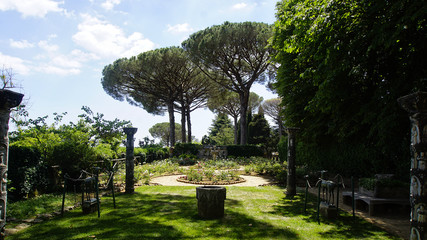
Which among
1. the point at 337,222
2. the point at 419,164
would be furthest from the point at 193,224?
the point at 419,164

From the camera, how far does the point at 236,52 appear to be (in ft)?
74.6

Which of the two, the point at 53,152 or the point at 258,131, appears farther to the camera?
the point at 258,131

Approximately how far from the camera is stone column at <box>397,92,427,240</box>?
3021 millimetres

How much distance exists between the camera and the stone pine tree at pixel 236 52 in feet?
70.3

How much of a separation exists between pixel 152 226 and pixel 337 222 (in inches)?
146

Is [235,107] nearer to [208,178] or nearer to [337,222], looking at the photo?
[208,178]

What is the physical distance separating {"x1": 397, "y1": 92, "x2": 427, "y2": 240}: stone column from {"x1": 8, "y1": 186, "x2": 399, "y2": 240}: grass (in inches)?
65.1

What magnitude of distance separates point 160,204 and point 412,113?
5.81 meters

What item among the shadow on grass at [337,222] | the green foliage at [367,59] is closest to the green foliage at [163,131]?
the green foliage at [367,59]

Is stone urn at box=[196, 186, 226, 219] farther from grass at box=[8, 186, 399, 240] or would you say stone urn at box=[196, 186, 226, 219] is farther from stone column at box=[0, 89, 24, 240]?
stone column at box=[0, 89, 24, 240]

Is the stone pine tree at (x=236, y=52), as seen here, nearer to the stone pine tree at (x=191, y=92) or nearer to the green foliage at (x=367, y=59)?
the stone pine tree at (x=191, y=92)

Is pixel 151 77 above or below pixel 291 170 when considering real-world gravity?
above

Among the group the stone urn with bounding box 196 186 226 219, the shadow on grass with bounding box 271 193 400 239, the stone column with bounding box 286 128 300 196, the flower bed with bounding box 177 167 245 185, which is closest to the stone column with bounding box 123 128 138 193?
the flower bed with bounding box 177 167 245 185

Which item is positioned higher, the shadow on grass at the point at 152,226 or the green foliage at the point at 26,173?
the green foliage at the point at 26,173
